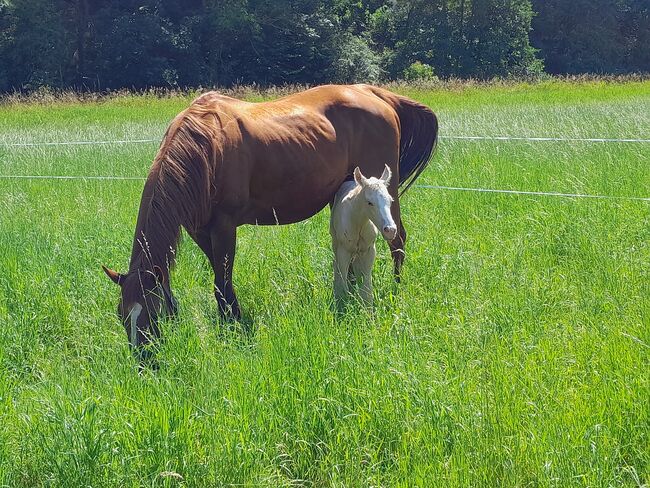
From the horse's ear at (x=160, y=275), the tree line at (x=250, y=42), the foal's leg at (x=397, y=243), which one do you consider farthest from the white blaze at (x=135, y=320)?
the tree line at (x=250, y=42)

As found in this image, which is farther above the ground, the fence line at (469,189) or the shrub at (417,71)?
the fence line at (469,189)

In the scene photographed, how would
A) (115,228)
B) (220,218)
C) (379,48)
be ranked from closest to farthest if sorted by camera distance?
(220,218)
(115,228)
(379,48)

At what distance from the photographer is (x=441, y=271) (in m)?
5.80

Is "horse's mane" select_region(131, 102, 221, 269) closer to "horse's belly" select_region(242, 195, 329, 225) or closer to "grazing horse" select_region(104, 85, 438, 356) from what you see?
"grazing horse" select_region(104, 85, 438, 356)

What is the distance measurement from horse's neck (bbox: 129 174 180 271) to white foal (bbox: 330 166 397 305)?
4.12ft

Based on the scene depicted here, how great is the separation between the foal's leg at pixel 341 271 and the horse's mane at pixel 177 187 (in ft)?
3.29

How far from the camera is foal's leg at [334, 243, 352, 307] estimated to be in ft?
17.9

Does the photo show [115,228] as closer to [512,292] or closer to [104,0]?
[512,292]

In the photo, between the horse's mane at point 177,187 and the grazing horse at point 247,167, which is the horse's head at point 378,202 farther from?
the horse's mane at point 177,187

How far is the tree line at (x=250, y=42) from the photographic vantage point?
3409 centimetres

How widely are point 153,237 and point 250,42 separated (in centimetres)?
3378

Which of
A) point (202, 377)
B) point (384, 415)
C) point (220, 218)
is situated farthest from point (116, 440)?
point (220, 218)

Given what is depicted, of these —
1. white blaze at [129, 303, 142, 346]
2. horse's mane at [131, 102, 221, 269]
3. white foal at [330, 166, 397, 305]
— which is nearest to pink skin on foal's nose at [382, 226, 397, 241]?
white foal at [330, 166, 397, 305]

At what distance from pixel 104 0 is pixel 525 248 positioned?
3470 cm
